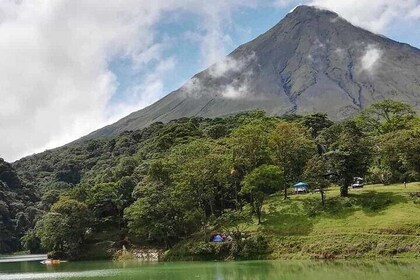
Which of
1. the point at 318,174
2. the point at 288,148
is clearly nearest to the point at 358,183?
the point at 288,148

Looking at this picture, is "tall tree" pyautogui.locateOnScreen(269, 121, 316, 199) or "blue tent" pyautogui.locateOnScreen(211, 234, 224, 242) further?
"tall tree" pyautogui.locateOnScreen(269, 121, 316, 199)

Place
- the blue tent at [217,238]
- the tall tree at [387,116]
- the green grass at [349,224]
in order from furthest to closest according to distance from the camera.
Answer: the tall tree at [387,116], the blue tent at [217,238], the green grass at [349,224]

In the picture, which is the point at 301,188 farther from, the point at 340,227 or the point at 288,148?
the point at 340,227

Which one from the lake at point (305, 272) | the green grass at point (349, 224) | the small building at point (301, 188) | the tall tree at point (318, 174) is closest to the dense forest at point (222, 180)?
the tall tree at point (318, 174)

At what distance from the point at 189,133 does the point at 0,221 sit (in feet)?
143

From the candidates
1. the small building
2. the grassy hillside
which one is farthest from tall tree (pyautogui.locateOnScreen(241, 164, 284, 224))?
the small building

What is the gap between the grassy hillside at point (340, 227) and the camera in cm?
3869

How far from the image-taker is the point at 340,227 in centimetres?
4194

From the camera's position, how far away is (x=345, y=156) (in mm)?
46938

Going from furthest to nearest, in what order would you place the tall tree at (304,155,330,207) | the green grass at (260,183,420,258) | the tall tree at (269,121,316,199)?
the tall tree at (269,121,316,199)
the tall tree at (304,155,330,207)
the green grass at (260,183,420,258)

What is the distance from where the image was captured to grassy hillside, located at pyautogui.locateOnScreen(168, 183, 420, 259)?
38688 millimetres

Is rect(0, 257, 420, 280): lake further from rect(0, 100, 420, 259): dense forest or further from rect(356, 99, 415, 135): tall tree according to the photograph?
rect(356, 99, 415, 135): tall tree

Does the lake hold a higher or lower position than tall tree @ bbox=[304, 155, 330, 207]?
lower

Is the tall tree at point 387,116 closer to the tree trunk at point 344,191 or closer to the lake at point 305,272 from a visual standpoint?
the tree trunk at point 344,191
